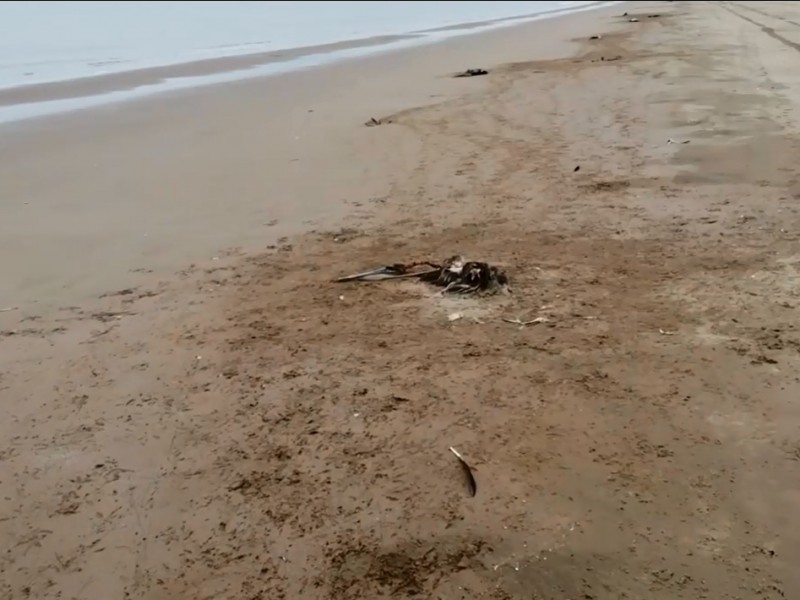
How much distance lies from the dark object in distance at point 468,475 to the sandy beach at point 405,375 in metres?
0.03

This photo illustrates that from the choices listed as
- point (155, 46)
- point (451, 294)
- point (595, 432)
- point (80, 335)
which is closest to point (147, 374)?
point (80, 335)

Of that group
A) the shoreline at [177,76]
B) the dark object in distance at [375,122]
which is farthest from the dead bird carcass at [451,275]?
the shoreline at [177,76]

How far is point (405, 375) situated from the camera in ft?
12.0

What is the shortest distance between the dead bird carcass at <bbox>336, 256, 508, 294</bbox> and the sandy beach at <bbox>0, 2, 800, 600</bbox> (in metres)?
0.12

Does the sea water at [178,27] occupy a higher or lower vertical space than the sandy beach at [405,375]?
lower

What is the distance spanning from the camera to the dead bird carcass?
14.4ft

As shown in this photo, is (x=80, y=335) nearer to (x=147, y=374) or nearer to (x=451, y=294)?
(x=147, y=374)

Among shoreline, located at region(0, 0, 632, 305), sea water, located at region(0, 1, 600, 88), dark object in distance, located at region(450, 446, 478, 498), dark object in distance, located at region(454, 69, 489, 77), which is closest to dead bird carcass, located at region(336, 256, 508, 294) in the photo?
shoreline, located at region(0, 0, 632, 305)

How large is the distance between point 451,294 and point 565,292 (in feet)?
2.03

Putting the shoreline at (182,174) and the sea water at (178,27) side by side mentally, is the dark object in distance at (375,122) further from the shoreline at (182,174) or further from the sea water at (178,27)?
the sea water at (178,27)

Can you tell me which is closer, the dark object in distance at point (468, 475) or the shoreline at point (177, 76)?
the dark object in distance at point (468, 475)

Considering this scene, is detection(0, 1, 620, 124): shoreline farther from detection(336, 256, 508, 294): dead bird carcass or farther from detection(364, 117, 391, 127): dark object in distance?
detection(336, 256, 508, 294): dead bird carcass

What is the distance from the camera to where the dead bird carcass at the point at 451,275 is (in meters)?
4.39

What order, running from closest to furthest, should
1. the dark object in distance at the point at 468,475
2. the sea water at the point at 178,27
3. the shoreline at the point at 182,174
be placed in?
the dark object in distance at the point at 468,475 < the shoreline at the point at 182,174 < the sea water at the point at 178,27
